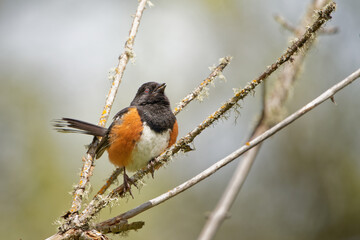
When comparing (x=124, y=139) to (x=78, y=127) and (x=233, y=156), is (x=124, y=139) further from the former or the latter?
(x=233, y=156)

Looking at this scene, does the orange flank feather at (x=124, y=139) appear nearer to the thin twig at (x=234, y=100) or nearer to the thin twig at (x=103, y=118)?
the thin twig at (x=103, y=118)

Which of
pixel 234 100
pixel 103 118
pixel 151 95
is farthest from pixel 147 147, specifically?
pixel 234 100

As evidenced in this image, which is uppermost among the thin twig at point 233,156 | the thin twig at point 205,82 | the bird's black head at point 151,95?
the bird's black head at point 151,95

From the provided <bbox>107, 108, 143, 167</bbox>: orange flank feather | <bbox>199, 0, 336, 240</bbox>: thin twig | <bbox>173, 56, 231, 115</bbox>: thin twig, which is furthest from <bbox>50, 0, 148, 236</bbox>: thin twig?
<bbox>199, 0, 336, 240</bbox>: thin twig

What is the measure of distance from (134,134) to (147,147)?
0.17 m

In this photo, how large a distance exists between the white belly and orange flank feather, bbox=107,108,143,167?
1.6 inches

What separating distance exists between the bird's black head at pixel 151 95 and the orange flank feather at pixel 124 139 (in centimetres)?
32

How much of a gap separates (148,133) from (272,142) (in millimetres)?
3613

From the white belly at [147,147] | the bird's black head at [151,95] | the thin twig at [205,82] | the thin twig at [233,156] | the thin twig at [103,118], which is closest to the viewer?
the thin twig at [233,156]

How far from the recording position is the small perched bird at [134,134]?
9.88 feet

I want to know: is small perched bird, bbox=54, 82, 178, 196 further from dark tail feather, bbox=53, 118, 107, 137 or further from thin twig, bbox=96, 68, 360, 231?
thin twig, bbox=96, 68, 360, 231

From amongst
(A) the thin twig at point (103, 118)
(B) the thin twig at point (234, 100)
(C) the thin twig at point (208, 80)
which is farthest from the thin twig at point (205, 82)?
(B) the thin twig at point (234, 100)

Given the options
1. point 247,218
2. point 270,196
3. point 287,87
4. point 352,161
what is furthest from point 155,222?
point 287,87

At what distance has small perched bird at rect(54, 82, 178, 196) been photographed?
9.88ft
